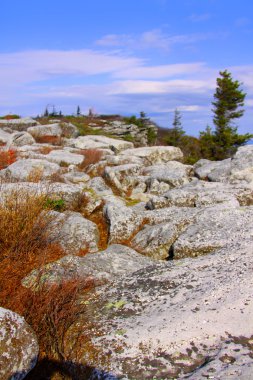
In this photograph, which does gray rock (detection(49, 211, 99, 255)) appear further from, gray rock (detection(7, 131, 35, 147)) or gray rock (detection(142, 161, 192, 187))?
gray rock (detection(7, 131, 35, 147))

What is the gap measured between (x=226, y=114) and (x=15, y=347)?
37653 millimetres

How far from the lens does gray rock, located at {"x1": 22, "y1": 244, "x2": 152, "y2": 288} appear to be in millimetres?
6391

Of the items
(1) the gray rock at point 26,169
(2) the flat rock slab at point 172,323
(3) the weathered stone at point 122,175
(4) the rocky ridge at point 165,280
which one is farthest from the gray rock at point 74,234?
(3) the weathered stone at point 122,175

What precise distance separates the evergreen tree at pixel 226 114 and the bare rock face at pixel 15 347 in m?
32.9

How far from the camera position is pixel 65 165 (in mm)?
19234

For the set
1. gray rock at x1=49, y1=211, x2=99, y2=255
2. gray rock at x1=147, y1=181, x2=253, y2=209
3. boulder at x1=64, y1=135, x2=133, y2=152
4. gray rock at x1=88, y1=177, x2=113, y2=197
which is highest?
boulder at x1=64, y1=135, x2=133, y2=152

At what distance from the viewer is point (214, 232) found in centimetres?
849

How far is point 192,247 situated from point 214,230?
756mm

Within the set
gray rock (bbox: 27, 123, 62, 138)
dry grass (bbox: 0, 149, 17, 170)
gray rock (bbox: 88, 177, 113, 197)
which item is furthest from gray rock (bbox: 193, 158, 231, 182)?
gray rock (bbox: 27, 123, 62, 138)

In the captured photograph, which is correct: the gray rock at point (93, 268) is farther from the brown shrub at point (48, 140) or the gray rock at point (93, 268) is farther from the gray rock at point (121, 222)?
the brown shrub at point (48, 140)

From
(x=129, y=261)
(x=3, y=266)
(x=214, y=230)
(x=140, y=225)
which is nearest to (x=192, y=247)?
(x=214, y=230)

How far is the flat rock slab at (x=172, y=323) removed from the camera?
450 cm

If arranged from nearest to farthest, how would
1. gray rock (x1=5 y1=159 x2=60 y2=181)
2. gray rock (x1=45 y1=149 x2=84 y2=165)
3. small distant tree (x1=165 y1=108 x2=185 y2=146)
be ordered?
gray rock (x1=5 y1=159 x2=60 y2=181) → gray rock (x1=45 y1=149 x2=84 y2=165) → small distant tree (x1=165 y1=108 x2=185 y2=146)

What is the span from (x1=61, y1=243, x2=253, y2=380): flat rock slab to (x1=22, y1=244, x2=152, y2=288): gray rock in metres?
0.52
